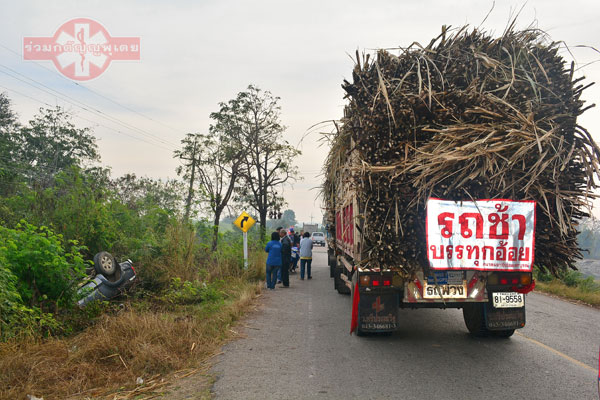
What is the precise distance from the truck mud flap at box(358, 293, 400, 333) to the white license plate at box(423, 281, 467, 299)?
50 centimetres

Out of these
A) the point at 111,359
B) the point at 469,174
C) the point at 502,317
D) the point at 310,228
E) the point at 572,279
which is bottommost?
the point at 572,279

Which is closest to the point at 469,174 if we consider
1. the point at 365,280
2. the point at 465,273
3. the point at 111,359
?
the point at 465,273

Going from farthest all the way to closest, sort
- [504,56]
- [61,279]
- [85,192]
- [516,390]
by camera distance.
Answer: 1. [85,192]
2. [61,279]
3. [504,56]
4. [516,390]

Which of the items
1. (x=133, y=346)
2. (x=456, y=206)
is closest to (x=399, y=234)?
(x=456, y=206)

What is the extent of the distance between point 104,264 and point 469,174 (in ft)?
23.0

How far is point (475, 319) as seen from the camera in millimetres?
6801

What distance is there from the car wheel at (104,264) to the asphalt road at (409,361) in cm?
298

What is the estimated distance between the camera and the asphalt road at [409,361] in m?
4.50

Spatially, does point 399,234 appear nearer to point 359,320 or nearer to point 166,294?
point 359,320

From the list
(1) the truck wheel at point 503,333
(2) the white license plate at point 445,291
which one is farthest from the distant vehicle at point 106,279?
(1) the truck wheel at point 503,333

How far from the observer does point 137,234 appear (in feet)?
39.2

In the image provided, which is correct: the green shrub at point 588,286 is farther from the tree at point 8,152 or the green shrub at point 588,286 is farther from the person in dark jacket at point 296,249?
the tree at point 8,152

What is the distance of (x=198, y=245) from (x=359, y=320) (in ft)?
25.4

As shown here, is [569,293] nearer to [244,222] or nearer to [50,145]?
[244,222]
